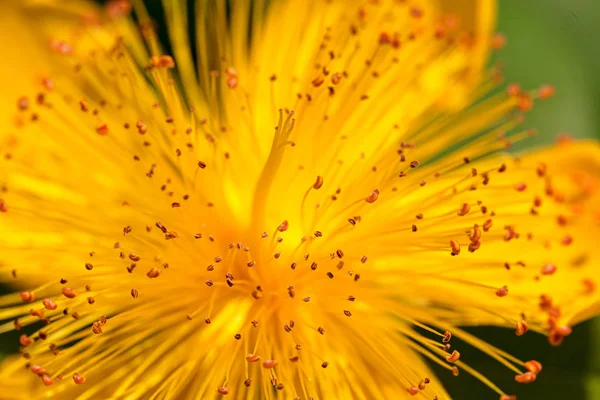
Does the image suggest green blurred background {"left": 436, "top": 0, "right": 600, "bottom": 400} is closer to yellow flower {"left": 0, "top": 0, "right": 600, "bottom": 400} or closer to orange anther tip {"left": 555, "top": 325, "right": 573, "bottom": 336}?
yellow flower {"left": 0, "top": 0, "right": 600, "bottom": 400}

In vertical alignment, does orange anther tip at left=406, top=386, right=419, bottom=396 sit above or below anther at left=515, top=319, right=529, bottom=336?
below

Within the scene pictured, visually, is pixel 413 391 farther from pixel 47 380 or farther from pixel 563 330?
pixel 47 380

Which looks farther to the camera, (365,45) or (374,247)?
(365,45)

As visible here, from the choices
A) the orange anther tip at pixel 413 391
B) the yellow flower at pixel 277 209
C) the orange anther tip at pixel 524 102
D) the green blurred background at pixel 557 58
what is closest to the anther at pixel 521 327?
the yellow flower at pixel 277 209

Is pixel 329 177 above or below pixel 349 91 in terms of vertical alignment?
below

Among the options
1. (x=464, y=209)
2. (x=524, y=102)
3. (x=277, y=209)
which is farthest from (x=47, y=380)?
(x=524, y=102)

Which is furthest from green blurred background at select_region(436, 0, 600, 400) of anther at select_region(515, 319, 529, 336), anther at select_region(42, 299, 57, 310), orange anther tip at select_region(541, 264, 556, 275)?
anther at select_region(42, 299, 57, 310)

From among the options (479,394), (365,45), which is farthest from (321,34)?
(479,394)

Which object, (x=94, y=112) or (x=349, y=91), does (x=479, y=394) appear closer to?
(x=349, y=91)
